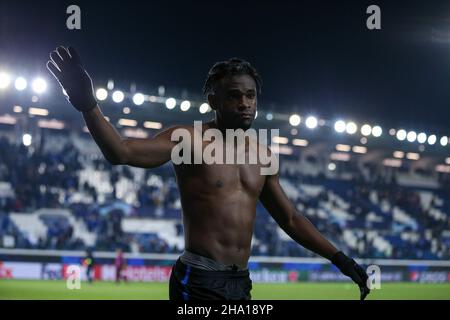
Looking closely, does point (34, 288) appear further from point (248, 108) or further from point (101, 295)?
point (248, 108)

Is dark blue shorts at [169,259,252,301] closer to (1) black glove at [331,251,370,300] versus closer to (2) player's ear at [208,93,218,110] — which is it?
(1) black glove at [331,251,370,300]

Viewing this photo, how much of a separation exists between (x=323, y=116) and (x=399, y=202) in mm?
8029

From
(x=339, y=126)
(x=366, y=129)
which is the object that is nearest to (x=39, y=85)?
(x=339, y=126)

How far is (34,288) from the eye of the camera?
18.8 m

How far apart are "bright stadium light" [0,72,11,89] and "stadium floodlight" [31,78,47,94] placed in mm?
969

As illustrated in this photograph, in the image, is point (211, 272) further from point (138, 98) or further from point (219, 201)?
point (138, 98)

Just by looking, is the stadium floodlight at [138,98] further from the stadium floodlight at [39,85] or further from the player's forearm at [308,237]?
the player's forearm at [308,237]

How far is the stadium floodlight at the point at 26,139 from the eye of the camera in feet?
97.3

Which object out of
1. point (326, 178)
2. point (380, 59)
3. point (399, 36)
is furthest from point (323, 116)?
point (399, 36)

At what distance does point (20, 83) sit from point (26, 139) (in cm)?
462

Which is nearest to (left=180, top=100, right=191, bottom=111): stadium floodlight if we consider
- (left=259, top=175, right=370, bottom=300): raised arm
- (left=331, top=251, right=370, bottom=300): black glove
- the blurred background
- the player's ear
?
the blurred background

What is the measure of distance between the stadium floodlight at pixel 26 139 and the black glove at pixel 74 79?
27053 mm

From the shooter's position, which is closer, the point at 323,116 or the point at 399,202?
the point at 323,116

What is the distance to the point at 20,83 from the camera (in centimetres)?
2642
